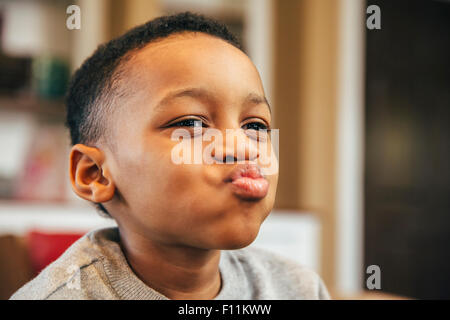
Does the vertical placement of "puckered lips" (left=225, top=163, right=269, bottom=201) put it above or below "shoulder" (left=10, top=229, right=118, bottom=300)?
above

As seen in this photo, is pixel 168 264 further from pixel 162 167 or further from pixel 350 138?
pixel 350 138

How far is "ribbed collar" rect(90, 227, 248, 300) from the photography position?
0.33 metres

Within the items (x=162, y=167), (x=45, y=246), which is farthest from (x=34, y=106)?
(x=162, y=167)

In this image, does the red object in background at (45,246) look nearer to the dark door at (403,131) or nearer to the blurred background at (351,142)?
the blurred background at (351,142)

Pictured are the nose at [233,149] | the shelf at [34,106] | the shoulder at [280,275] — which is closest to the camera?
the nose at [233,149]

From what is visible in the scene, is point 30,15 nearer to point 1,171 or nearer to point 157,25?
point 1,171

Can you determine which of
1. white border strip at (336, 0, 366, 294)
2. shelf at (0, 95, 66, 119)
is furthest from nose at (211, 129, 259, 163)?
shelf at (0, 95, 66, 119)

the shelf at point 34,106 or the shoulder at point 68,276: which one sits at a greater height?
the shelf at point 34,106

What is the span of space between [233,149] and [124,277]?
0.15m

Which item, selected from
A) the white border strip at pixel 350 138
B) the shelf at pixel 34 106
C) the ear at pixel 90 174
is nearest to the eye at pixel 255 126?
the ear at pixel 90 174

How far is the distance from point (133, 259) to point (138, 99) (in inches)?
5.2

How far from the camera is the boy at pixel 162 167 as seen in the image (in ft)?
0.85

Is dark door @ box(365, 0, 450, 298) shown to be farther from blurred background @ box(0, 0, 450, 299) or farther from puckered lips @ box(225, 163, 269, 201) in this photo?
puckered lips @ box(225, 163, 269, 201)

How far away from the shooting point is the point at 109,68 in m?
0.33
